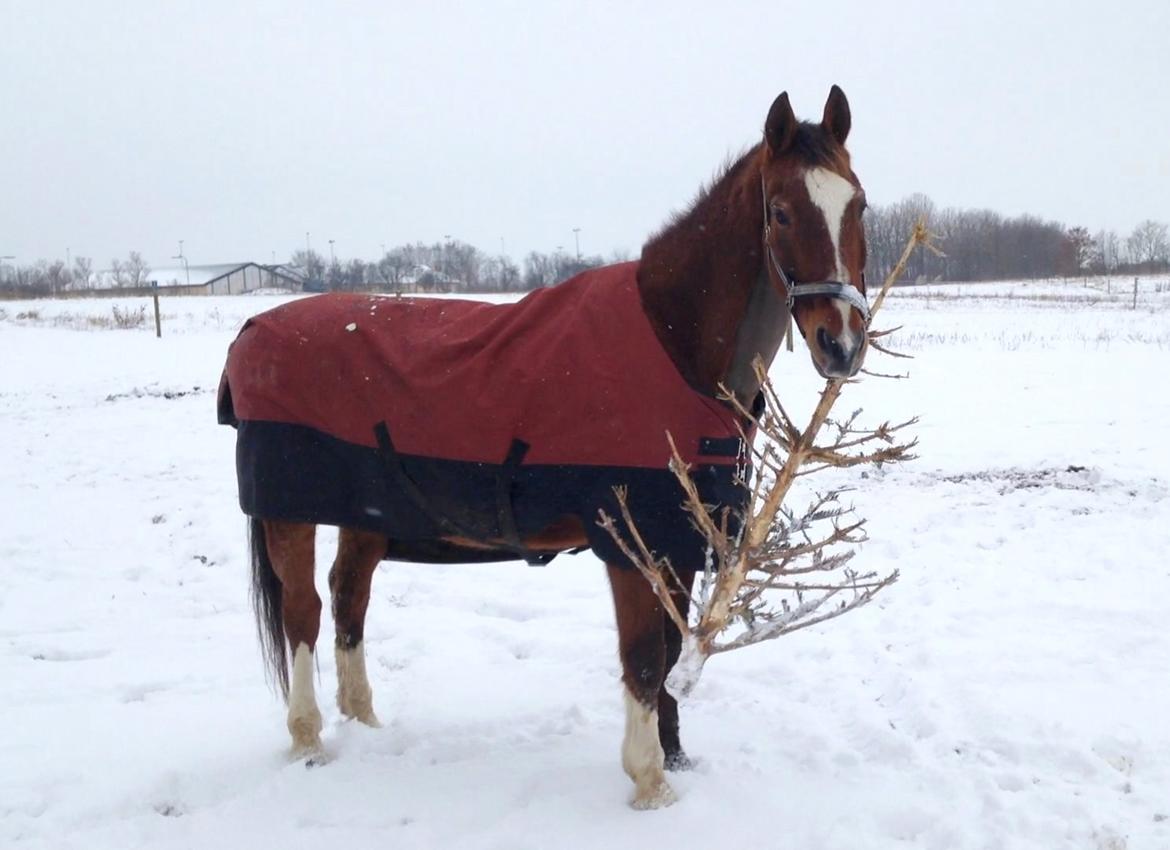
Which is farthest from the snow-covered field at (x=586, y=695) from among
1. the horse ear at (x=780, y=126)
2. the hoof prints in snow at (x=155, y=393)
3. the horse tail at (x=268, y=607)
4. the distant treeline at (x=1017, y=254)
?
the distant treeline at (x=1017, y=254)

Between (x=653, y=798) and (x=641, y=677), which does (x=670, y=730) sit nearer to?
(x=653, y=798)

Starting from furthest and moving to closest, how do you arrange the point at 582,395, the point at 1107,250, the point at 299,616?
the point at 1107,250 < the point at 299,616 < the point at 582,395

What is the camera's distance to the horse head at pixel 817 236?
7.77ft

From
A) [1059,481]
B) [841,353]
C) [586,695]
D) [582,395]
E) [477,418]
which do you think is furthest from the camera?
[1059,481]

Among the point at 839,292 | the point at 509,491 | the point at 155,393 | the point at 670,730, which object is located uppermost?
the point at 839,292

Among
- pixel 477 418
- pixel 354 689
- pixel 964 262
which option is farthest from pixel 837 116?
pixel 964 262

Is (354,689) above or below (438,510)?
below

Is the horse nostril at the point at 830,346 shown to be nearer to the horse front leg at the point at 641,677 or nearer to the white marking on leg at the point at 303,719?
the horse front leg at the point at 641,677

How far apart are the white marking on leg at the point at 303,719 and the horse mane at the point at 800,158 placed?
208 centimetres

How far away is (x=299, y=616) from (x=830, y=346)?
7.31 ft

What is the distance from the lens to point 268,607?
351 centimetres

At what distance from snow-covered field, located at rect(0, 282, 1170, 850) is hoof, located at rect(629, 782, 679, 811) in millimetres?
77

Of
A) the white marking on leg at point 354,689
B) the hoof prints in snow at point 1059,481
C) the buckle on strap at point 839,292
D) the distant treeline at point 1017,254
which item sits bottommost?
the white marking on leg at point 354,689

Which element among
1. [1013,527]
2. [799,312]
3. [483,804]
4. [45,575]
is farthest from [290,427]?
[1013,527]
